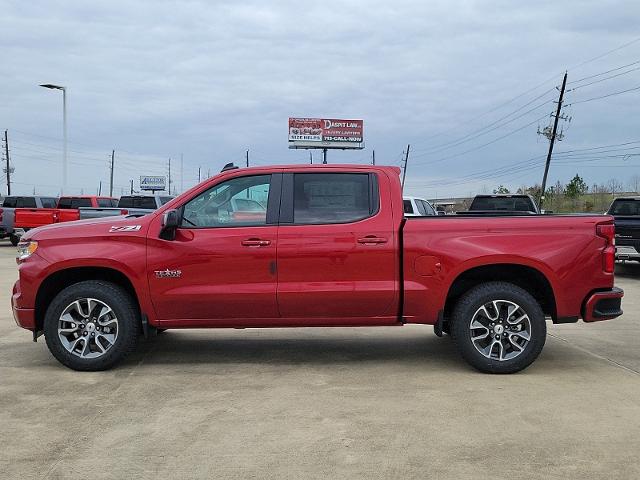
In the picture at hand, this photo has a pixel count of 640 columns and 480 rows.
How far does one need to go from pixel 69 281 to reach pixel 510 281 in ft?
14.0

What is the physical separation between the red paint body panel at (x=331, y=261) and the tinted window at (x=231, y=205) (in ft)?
0.38

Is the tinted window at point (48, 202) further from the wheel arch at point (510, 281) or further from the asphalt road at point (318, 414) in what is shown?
the wheel arch at point (510, 281)

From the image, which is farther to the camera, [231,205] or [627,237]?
[627,237]

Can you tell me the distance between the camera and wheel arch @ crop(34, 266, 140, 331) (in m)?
5.95

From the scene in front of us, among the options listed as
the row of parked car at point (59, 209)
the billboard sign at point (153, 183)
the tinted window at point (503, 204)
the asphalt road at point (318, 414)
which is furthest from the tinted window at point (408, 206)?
the billboard sign at point (153, 183)

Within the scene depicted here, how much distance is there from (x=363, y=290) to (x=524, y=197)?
11803 millimetres

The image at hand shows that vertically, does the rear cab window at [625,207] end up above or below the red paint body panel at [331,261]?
above

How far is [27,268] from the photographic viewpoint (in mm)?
5871

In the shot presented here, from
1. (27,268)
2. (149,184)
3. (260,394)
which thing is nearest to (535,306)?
(260,394)

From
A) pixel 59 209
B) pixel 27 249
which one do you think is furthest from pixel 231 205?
pixel 59 209

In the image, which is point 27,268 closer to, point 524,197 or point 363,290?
point 363,290

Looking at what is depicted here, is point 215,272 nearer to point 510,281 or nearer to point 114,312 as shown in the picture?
point 114,312

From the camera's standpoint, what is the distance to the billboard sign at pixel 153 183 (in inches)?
3059

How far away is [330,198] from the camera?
5992 mm
